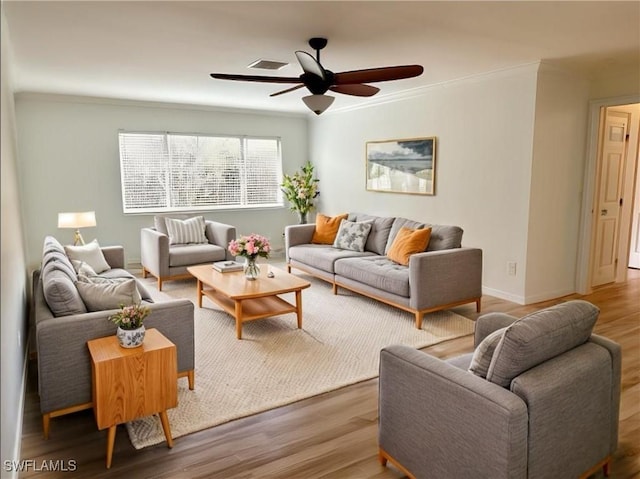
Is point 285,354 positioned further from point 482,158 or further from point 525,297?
point 482,158

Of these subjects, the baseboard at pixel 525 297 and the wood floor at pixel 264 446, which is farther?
the baseboard at pixel 525 297

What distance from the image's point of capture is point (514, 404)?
1.66m

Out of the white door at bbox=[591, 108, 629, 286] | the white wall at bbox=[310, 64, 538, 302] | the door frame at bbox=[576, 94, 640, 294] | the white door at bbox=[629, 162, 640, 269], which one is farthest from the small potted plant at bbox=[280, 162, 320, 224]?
the white door at bbox=[629, 162, 640, 269]

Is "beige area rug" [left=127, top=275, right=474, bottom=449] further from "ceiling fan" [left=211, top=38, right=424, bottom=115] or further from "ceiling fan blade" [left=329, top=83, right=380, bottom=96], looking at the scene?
"ceiling fan blade" [left=329, top=83, right=380, bottom=96]

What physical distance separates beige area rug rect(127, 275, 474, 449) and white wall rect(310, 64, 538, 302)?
1077 mm

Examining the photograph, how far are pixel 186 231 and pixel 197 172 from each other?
1.39m

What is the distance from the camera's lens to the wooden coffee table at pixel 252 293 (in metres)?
4.02

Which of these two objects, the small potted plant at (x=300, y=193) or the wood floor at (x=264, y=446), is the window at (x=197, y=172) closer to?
the small potted plant at (x=300, y=193)

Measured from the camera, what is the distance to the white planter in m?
2.43

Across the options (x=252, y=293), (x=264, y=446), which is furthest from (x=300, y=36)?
(x=264, y=446)

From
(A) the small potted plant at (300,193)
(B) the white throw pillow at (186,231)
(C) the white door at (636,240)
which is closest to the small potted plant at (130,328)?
(B) the white throw pillow at (186,231)

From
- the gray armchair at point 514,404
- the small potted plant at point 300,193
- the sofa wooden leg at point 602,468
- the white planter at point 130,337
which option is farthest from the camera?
the small potted plant at point 300,193

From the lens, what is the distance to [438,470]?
6.31ft

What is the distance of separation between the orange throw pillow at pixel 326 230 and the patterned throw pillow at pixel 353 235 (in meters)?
0.24
